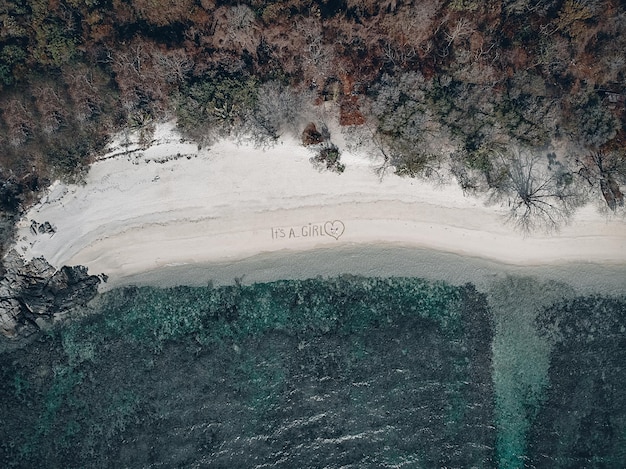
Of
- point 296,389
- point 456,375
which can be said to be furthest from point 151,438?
point 456,375

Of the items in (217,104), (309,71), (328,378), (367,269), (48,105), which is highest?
(309,71)

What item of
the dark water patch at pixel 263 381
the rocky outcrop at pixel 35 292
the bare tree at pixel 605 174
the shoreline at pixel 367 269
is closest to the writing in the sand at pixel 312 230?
the shoreline at pixel 367 269

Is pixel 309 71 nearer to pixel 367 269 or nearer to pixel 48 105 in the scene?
pixel 367 269

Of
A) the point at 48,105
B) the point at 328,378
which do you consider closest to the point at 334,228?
the point at 328,378

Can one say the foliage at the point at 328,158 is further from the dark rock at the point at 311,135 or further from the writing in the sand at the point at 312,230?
the writing in the sand at the point at 312,230

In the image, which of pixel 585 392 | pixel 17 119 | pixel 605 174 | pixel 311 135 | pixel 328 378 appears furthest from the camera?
pixel 328 378
